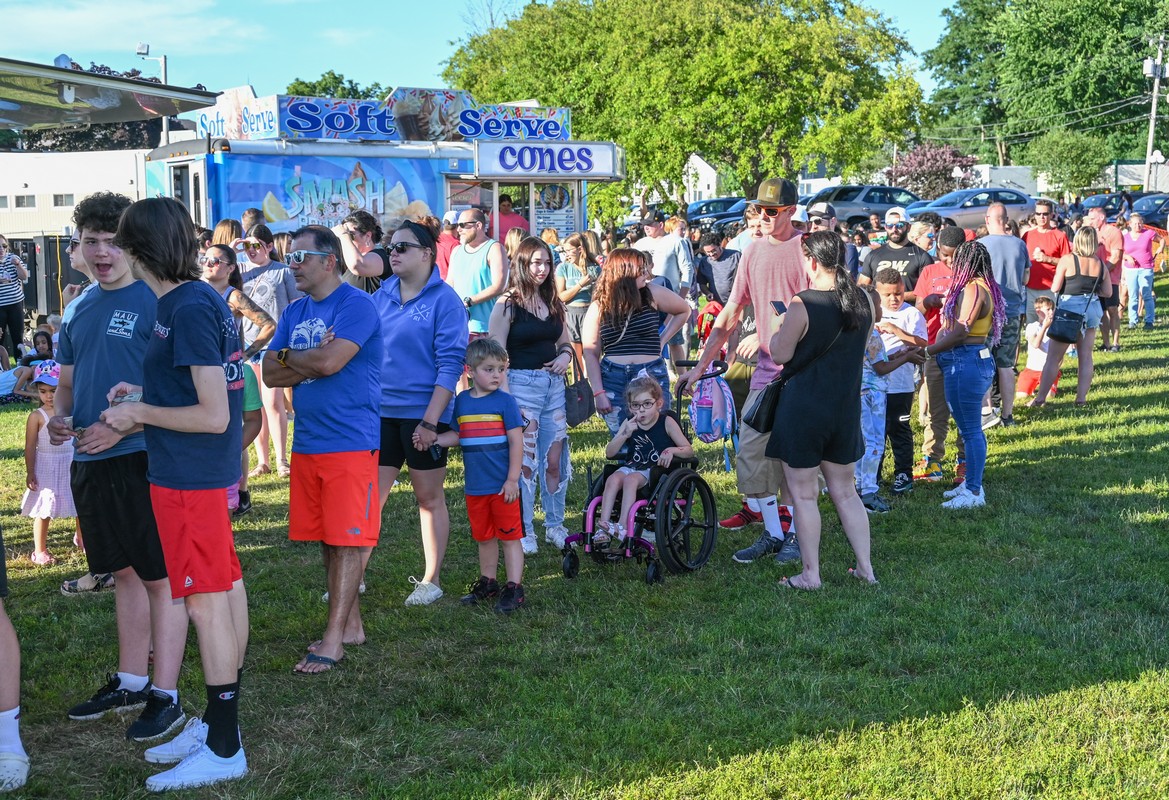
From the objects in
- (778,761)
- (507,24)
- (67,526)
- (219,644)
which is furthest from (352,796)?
(507,24)

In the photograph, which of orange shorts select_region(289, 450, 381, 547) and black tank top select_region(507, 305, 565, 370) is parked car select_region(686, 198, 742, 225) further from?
orange shorts select_region(289, 450, 381, 547)

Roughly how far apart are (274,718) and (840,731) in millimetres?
2209

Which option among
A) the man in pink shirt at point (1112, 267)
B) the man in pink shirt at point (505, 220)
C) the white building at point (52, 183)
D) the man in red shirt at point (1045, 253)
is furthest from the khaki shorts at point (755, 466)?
the white building at point (52, 183)

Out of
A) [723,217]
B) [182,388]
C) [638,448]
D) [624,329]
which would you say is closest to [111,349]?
[182,388]

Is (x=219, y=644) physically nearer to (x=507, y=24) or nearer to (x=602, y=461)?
(x=602, y=461)

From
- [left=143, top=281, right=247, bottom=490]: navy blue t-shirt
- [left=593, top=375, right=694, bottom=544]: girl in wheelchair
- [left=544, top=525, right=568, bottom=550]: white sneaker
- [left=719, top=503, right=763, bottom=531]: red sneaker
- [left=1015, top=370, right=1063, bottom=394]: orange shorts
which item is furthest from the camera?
[left=1015, top=370, right=1063, bottom=394]: orange shorts

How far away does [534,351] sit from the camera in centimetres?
680

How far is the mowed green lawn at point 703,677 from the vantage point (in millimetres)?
4016

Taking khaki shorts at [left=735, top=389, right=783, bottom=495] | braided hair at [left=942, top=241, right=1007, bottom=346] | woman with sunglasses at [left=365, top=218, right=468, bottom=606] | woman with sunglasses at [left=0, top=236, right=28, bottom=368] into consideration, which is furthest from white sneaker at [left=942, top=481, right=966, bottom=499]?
woman with sunglasses at [left=0, top=236, right=28, bottom=368]

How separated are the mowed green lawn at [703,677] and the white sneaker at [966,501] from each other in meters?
0.32

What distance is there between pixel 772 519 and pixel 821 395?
130 cm

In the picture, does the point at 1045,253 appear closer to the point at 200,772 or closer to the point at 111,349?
the point at 111,349

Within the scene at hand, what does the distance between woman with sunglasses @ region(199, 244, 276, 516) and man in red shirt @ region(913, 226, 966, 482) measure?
495 centimetres

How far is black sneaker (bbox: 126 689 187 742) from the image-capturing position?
4.32 metres
